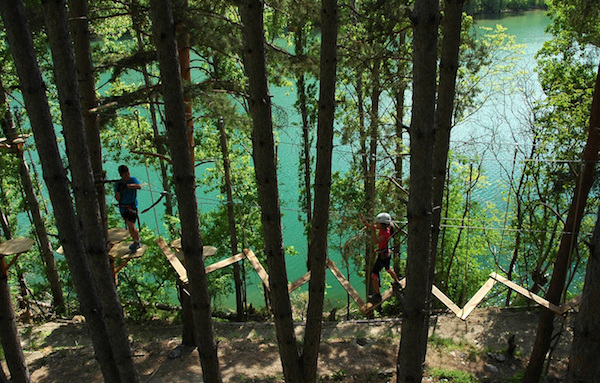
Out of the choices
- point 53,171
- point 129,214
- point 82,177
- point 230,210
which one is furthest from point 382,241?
point 230,210

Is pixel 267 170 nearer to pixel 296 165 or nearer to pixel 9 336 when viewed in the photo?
pixel 9 336

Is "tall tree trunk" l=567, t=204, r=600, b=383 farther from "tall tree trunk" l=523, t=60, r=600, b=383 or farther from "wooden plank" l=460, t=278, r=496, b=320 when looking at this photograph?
"wooden plank" l=460, t=278, r=496, b=320

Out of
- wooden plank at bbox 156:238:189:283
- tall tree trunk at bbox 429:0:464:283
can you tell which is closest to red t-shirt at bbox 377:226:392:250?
tall tree trunk at bbox 429:0:464:283

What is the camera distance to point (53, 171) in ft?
9.82

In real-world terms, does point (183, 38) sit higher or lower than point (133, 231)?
higher

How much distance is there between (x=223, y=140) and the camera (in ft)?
35.6

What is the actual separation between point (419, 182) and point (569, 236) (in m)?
3.88

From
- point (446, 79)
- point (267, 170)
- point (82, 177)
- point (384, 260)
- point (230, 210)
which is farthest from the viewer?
point (230, 210)

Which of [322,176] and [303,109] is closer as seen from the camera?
[322,176]

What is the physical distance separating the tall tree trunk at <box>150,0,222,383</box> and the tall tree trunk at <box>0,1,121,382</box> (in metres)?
0.72

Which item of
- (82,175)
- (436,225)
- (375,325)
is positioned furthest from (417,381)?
(375,325)

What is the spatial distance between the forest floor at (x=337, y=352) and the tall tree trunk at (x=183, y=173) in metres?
3.58

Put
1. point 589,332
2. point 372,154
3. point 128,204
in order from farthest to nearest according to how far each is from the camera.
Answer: point 372,154 < point 128,204 < point 589,332

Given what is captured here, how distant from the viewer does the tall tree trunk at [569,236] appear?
511 cm
